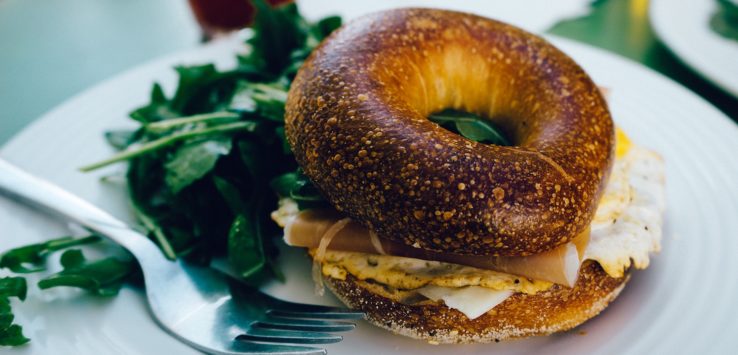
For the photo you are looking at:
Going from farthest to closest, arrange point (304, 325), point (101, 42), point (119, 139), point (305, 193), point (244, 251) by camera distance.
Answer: point (101, 42) < point (119, 139) < point (244, 251) < point (305, 193) < point (304, 325)

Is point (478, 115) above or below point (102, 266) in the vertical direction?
above

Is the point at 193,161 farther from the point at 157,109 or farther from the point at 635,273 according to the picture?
the point at 635,273

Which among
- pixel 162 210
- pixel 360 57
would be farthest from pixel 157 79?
pixel 360 57

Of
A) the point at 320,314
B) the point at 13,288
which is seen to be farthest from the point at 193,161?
the point at 320,314

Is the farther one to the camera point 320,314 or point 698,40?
point 698,40

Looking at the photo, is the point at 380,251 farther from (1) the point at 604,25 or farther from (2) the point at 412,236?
(1) the point at 604,25

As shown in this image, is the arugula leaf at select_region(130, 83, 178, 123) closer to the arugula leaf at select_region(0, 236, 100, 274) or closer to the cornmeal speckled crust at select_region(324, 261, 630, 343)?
the arugula leaf at select_region(0, 236, 100, 274)

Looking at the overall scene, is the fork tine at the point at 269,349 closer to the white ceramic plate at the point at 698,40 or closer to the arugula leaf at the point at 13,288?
the arugula leaf at the point at 13,288
